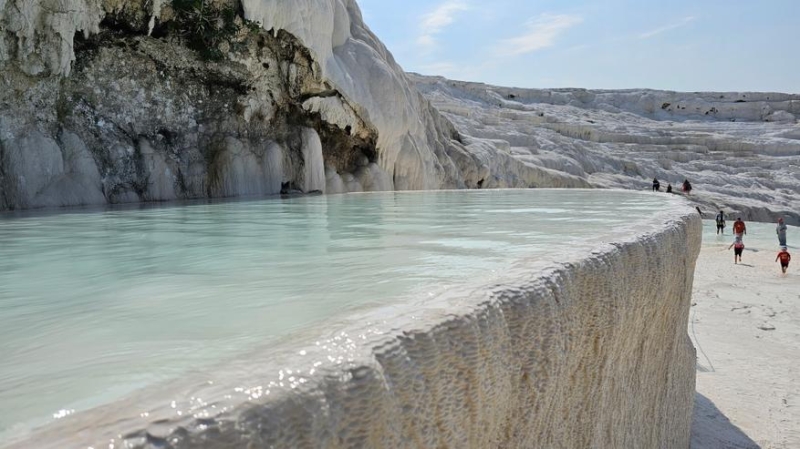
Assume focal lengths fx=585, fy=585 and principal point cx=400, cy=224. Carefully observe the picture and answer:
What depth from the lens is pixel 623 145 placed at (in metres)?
32.0

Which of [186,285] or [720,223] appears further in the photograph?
[720,223]

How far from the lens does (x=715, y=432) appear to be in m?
4.77

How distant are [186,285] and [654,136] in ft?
116

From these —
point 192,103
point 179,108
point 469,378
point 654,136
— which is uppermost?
point 654,136

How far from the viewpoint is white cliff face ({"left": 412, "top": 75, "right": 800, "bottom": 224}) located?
2505 cm

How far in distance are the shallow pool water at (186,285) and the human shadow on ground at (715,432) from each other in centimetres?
211

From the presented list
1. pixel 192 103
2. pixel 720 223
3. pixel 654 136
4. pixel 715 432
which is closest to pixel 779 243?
pixel 720 223

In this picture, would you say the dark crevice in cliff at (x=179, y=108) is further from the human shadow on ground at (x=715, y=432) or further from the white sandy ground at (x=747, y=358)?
the human shadow on ground at (x=715, y=432)

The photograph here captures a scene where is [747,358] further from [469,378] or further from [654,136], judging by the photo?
[654,136]

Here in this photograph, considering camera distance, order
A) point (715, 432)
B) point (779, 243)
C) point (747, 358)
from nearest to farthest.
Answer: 1. point (715, 432)
2. point (747, 358)
3. point (779, 243)

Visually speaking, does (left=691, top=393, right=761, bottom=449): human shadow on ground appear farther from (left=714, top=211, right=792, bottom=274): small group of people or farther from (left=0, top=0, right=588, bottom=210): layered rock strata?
(left=714, top=211, right=792, bottom=274): small group of people

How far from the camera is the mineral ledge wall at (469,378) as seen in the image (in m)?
0.94

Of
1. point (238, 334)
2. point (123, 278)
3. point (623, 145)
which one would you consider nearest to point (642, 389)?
point (238, 334)

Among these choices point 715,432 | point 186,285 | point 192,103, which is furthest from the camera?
point 192,103
